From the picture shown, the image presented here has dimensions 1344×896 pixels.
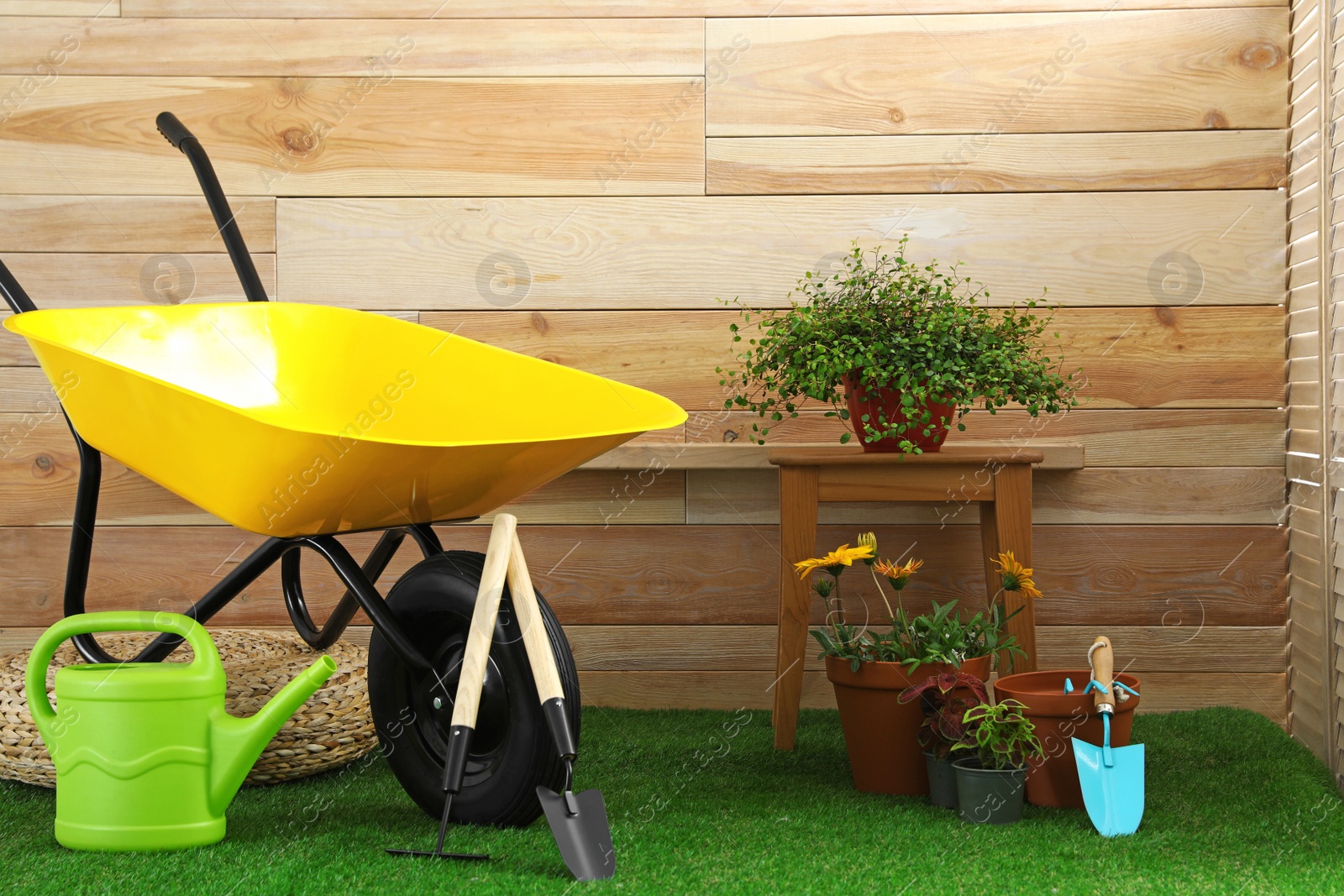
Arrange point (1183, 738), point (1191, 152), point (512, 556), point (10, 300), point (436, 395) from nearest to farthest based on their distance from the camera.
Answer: point (512, 556)
point (10, 300)
point (436, 395)
point (1183, 738)
point (1191, 152)

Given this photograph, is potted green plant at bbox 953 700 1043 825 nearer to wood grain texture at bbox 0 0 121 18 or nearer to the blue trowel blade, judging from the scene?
the blue trowel blade

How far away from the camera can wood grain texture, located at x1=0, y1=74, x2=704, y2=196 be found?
5.65 feet

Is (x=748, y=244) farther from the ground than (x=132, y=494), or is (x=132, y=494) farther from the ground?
(x=748, y=244)

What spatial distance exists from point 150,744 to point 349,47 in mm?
1256

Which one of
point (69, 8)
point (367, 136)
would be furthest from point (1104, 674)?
point (69, 8)

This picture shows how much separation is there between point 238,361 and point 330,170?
1.76 feet

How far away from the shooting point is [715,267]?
67.6 inches

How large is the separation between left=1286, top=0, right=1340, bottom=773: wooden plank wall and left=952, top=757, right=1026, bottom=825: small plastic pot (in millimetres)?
571

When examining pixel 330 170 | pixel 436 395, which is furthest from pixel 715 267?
pixel 330 170

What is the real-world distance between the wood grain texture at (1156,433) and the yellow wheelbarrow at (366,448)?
622 millimetres

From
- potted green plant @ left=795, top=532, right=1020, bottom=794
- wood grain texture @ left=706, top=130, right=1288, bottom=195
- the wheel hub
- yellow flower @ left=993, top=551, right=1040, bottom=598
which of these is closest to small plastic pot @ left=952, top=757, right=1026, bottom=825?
potted green plant @ left=795, top=532, right=1020, bottom=794

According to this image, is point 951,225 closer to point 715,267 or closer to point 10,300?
point 715,267

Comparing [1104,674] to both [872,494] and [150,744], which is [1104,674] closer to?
[872,494]

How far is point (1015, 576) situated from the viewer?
130 centimetres
